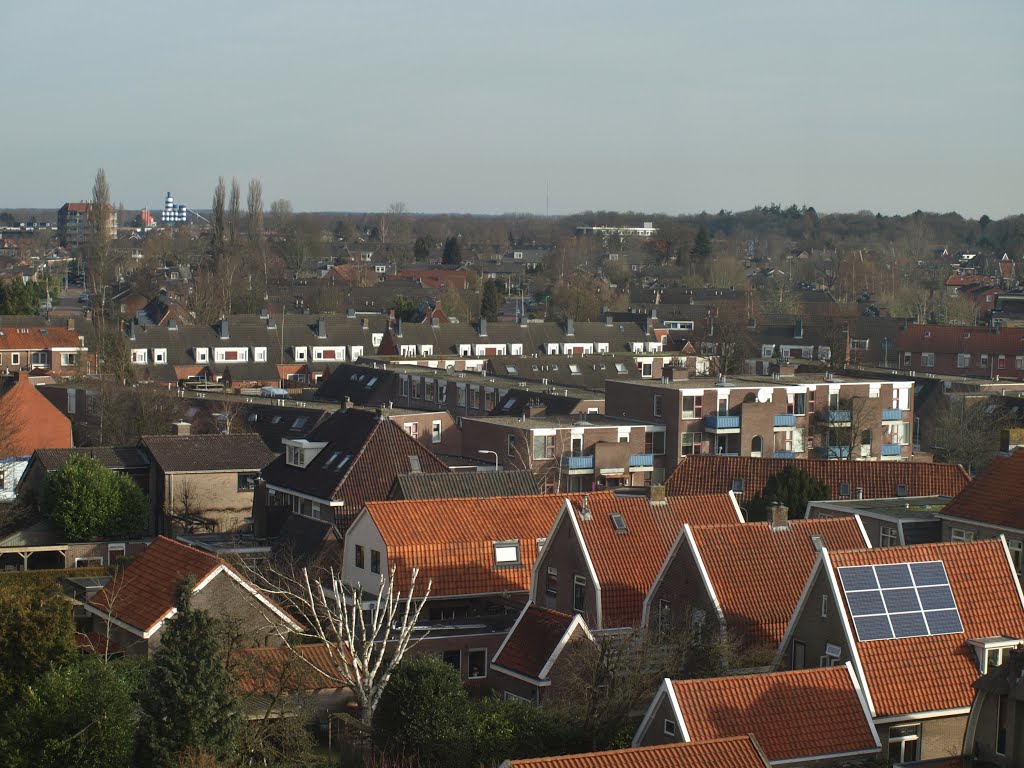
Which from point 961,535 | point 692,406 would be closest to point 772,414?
point 692,406

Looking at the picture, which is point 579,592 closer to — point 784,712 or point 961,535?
point 961,535

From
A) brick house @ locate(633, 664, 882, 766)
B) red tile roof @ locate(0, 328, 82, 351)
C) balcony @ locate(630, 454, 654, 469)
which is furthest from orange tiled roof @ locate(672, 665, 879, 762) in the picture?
red tile roof @ locate(0, 328, 82, 351)

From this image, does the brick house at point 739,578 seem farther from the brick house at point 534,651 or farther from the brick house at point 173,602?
the brick house at point 173,602

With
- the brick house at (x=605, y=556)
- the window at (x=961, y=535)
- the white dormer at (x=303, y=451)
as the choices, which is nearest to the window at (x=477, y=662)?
the brick house at (x=605, y=556)

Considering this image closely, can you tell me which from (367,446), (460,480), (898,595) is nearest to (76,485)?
(367,446)

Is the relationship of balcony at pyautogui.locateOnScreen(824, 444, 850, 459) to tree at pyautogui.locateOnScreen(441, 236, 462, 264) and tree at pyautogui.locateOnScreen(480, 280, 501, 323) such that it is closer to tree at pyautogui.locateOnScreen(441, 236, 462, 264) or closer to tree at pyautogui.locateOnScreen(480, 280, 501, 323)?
tree at pyautogui.locateOnScreen(480, 280, 501, 323)
